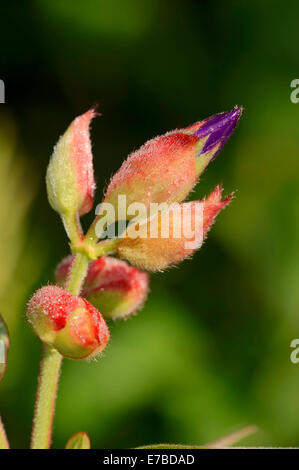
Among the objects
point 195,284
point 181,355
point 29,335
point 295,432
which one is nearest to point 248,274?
point 195,284

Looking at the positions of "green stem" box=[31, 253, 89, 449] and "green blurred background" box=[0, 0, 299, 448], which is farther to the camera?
"green blurred background" box=[0, 0, 299, 448]

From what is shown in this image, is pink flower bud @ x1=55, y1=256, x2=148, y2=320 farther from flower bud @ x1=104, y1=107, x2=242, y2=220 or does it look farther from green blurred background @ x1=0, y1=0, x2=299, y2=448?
green blurred background @ x1=0, y1=0, x2=299, y2=448

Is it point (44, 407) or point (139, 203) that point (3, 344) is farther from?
point (139, 203)

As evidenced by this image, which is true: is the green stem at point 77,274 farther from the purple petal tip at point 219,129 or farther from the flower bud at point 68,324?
the purple petal tip at point 219,129

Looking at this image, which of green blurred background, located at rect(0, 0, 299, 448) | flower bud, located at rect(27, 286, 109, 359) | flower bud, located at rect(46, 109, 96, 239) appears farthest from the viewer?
green blurred background, located at rect(0, 0, 299, 448)

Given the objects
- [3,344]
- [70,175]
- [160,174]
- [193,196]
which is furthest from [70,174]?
[193,196]

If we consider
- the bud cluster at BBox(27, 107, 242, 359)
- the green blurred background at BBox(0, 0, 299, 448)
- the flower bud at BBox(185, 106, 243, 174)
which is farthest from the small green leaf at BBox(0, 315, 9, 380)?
the green blurred background at BBox(0, 0, 299, 448)
